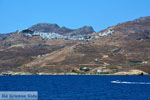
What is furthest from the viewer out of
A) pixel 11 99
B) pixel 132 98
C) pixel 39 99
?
pixel 132 98

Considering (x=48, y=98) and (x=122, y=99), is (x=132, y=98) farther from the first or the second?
(x=48, y=98)

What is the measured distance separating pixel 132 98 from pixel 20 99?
3544cm

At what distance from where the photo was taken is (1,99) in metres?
91.8

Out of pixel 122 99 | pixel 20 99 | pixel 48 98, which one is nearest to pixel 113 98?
pixel 122 99

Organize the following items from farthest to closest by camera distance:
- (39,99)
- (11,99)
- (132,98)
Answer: (132,98) → (39,99) → (11,99)

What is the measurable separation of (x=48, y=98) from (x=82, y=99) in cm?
946

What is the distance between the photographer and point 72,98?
354 feet

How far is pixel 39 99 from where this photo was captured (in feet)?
338

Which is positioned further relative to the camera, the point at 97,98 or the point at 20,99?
the point at 97,98

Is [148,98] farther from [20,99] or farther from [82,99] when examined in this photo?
[20,99]

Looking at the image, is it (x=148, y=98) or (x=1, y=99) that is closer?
(x=1, y=99)

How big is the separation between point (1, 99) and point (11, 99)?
17.3 ft

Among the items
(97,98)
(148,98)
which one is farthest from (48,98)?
(148,98)

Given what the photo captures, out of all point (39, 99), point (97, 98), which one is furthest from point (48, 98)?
point (97, 98)
